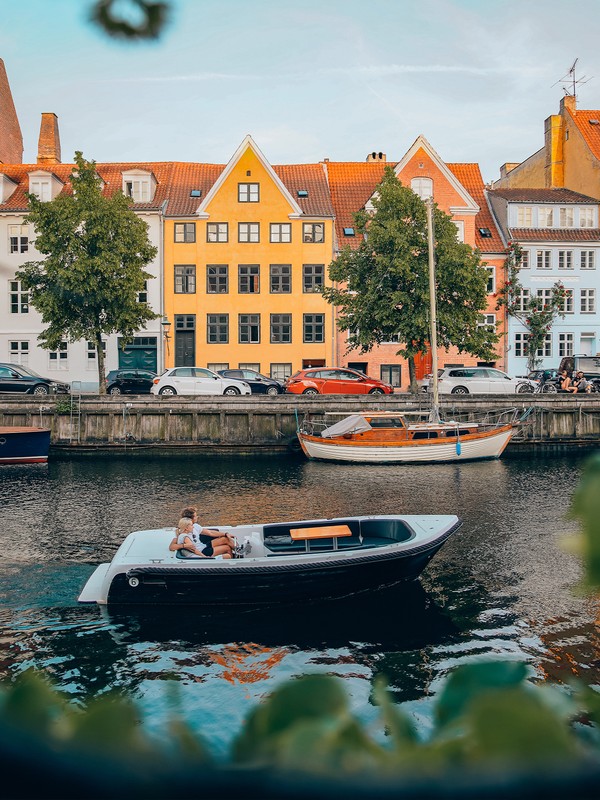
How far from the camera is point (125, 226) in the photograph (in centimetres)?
4141

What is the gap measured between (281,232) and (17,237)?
1714cm

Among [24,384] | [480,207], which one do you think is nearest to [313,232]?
[480,207]

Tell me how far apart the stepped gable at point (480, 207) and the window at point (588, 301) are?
6.46 meters

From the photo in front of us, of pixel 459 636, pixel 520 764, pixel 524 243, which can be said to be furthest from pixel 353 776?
pixel 524 243

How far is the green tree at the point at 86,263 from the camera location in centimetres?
4062

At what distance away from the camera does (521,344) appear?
5225 centimetres

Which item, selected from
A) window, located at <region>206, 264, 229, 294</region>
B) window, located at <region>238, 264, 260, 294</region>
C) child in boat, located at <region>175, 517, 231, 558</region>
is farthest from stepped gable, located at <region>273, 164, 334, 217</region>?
child in boat, located at <region>175, 517, 231, 558</region>

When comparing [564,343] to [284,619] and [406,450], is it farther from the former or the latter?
[284,619]

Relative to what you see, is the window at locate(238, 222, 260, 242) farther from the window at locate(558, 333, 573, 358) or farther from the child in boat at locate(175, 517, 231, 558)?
the child in boat at locate(175, 517, 231, 558)

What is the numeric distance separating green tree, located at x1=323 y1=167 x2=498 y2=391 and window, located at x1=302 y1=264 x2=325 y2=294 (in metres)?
7.37

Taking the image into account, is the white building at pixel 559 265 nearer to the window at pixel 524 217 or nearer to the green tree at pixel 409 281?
the window at pixel 524 217

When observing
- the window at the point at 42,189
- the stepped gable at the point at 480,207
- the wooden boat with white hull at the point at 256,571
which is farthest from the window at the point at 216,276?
the wooden boat with white hull at the point at 256,571

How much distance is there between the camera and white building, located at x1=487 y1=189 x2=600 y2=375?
52.3 m

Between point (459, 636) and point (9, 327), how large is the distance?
4413cm
